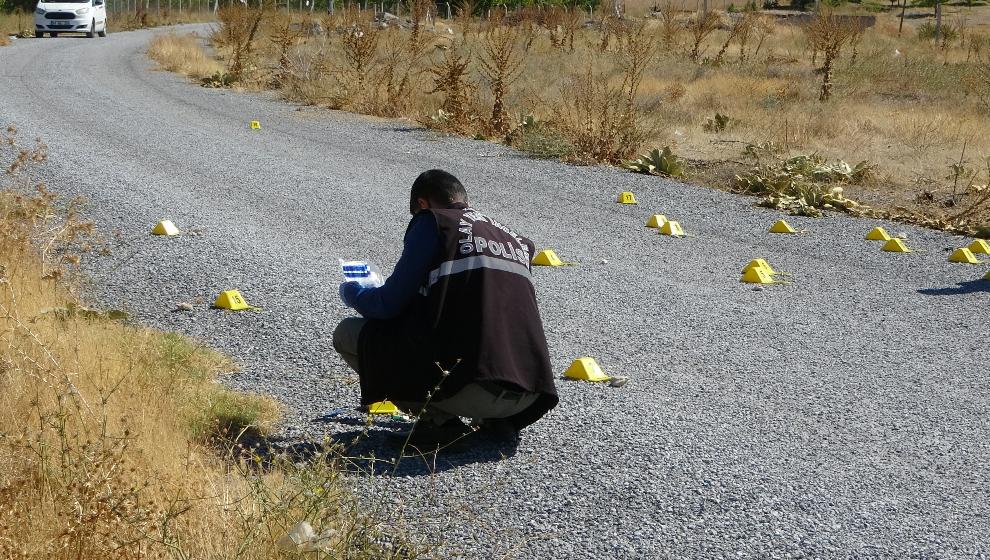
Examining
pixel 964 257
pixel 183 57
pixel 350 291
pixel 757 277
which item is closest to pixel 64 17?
pixel 183 57

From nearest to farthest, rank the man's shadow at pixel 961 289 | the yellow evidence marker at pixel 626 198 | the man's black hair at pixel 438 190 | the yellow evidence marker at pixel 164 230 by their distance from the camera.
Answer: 1. the man's black hair at pixel 438 190
2. the man's shadow at pixel 961 289
3. the yellow evidence marker at pixel 164 230
4. the yellow evidence marker at pixel 626 198

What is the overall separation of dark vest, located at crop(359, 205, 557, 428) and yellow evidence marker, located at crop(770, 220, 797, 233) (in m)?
6.63

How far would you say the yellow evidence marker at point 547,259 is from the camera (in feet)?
30.1

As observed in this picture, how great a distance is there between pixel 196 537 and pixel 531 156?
38.3 ft

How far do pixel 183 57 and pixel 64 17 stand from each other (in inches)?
477

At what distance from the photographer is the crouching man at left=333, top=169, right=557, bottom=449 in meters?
4.53

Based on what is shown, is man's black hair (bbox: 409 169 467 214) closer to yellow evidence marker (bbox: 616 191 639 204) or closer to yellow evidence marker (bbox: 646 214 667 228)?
yellow evidence marker (bbox: 646 214 667 228)

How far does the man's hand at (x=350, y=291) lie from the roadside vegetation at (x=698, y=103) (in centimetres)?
786

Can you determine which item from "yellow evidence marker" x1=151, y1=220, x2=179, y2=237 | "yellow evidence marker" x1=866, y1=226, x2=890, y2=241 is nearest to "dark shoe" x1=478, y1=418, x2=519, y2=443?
"yellow evidence marker" x1=151, y1=220, x2=179, y2=237

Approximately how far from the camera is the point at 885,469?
4.88 m

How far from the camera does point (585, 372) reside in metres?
6.04

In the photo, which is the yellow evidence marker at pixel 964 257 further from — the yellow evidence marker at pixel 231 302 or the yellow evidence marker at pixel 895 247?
the yellow evidence marker at pixel 231 302

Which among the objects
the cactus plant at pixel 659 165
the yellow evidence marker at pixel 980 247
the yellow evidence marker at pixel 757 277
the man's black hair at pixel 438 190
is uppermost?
the man's black hair at pixel 438 190

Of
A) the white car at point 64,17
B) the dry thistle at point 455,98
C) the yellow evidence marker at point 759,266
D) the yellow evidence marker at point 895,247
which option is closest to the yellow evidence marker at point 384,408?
the yellow evidence marker at point 759,266
